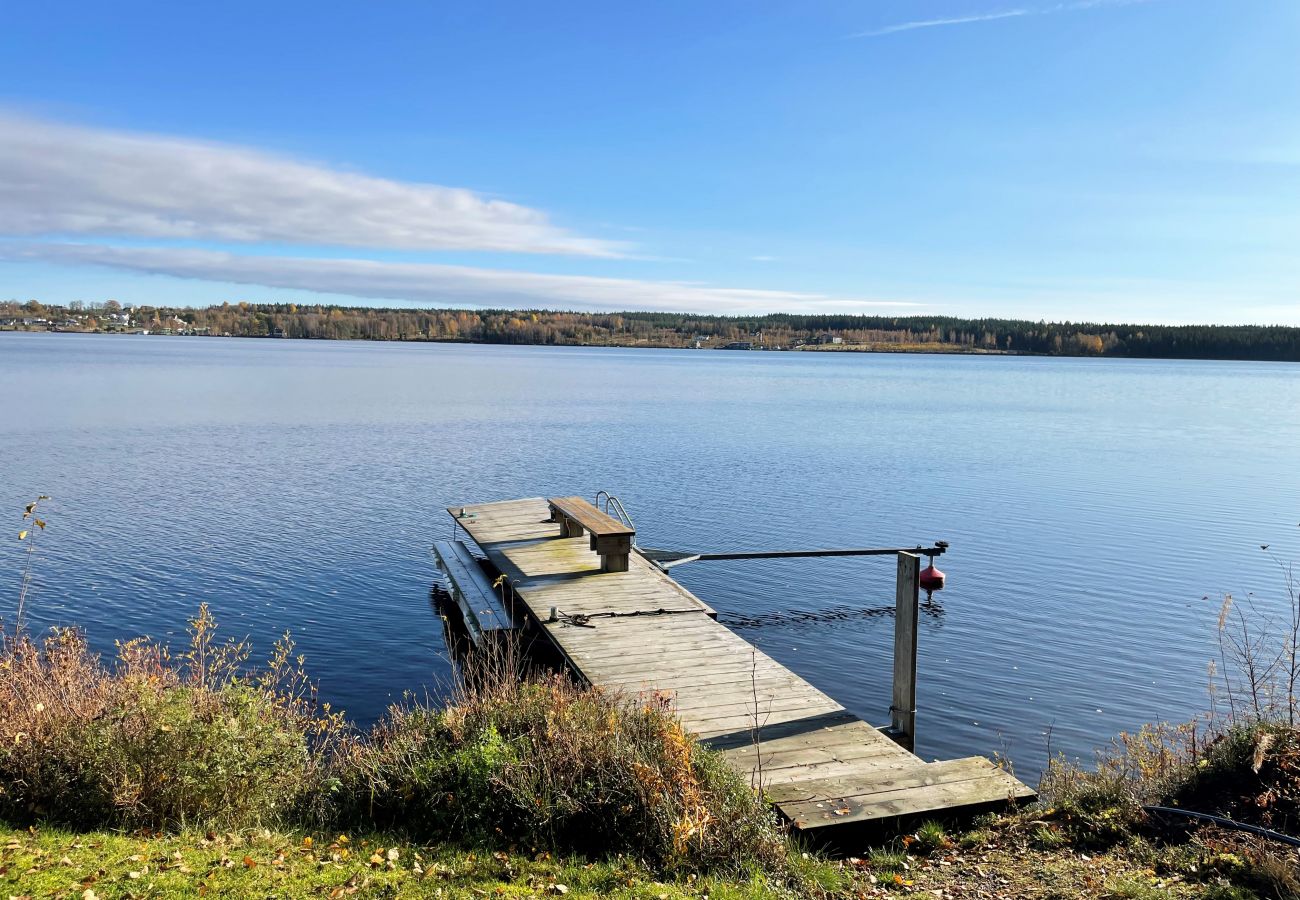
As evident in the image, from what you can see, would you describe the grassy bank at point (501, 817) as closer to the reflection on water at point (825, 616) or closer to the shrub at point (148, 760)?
the shrub at point (148, 760)

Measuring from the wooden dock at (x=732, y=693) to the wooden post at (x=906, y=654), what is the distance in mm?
95

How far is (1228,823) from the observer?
6094mm

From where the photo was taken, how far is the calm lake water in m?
13.4

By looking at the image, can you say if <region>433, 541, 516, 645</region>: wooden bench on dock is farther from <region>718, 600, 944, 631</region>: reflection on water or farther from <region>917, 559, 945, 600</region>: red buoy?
<region>917, 559, 945, 600</region>: red buoy

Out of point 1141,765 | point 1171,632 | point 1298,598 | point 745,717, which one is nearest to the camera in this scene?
point 1141,765

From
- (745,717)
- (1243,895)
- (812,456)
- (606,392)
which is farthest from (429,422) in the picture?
(1243,895)

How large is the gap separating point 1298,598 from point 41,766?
738 inches

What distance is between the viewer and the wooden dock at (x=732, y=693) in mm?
6859

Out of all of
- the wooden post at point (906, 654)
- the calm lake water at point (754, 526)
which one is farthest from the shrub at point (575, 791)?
the calm lake water at point (754, 526)

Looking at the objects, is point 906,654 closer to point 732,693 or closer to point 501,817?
point 732,693

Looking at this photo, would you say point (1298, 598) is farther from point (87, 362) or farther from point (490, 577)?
point (87, 362)

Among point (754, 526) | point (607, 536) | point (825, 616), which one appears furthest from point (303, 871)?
point (754, 526)

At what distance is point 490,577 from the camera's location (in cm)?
1612

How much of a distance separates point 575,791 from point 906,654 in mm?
4890
